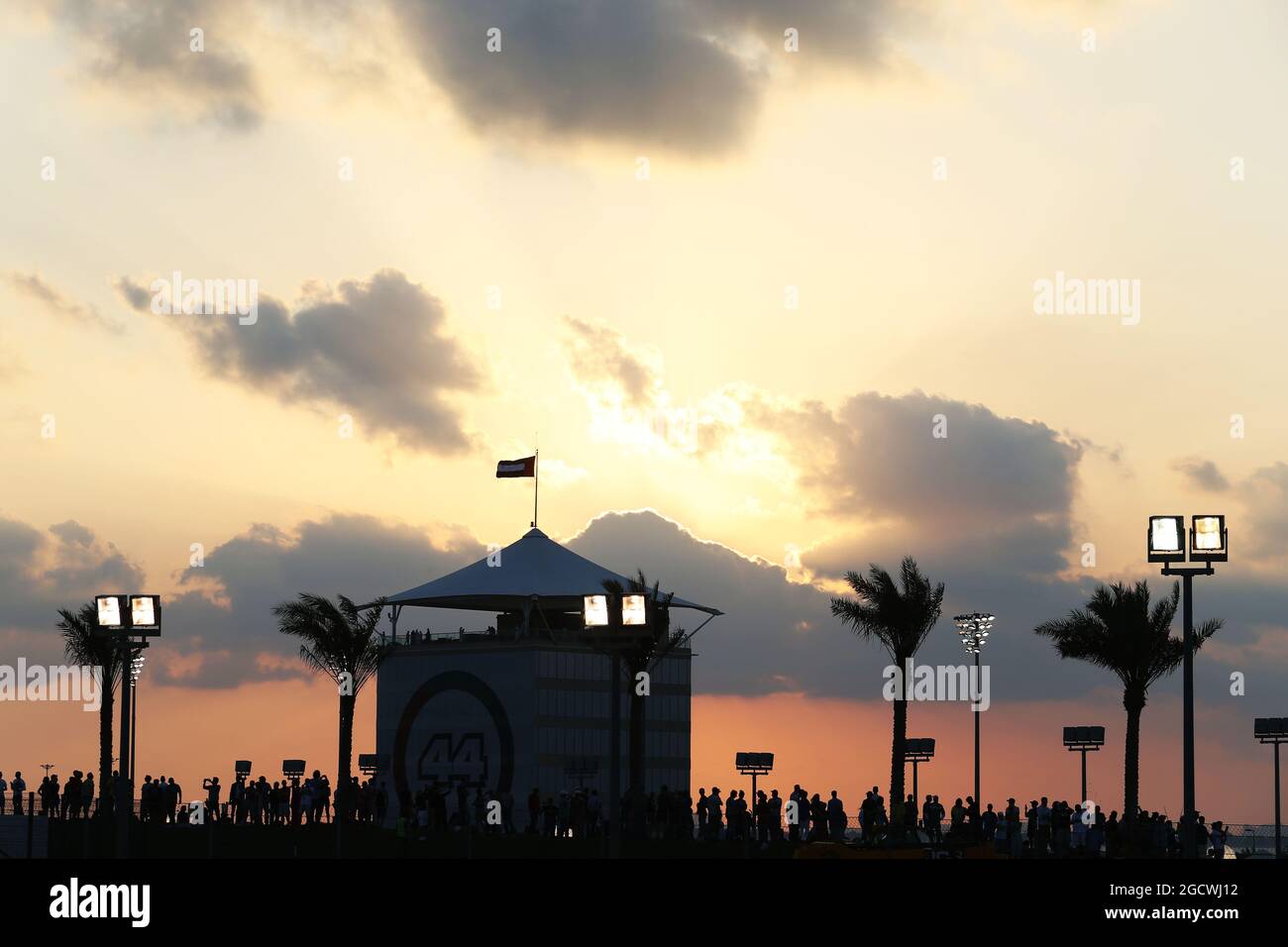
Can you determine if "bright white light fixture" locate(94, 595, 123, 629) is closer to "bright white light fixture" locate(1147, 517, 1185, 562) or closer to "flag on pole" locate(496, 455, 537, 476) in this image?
"bright white light fixture" locate(1147, 517, 1185, 562)

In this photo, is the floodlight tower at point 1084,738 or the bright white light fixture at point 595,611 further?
the floodlight tower at point 1084,738

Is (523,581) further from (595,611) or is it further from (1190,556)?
(1190,556)

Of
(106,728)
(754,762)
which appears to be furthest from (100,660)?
(754,762)

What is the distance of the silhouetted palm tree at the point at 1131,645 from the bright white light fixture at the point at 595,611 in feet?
75.2

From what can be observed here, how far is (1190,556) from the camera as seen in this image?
117 feet

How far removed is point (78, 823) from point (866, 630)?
74.0ft

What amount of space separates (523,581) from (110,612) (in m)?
31.2

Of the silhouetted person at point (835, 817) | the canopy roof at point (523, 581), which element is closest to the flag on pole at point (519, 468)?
the canopy roof at point (523, 581)

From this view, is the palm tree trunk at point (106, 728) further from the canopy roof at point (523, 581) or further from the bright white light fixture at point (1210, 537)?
the bright white light fixture at point (1210, 537)

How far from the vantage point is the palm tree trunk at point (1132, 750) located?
182 ft

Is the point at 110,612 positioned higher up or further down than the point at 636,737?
higher up

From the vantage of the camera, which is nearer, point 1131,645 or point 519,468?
point 1131,645
